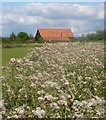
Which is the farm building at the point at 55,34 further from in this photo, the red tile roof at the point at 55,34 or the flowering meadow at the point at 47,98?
the flowering meadow at the point at 47,98

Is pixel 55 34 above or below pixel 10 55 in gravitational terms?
above

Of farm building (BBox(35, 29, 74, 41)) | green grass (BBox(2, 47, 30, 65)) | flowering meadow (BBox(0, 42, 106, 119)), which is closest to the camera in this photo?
flowering meadow (BBox(0, 42, 106, 119))

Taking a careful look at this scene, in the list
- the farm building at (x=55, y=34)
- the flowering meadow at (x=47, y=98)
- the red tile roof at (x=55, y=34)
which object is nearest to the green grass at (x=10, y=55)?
the flowering meadow at (x=47, y=98)

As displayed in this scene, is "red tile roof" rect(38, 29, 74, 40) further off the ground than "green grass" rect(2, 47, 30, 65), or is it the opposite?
"red tile roof" rect(38, 29, 74, 40)

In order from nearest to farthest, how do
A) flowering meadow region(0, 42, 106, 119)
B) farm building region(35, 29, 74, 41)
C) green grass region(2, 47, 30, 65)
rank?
1. flowering meadow region(0, 42, 106, 119)
2. green grass region(2, 47, 30, 65)
3. farm building region(35, 29, 74, 41)

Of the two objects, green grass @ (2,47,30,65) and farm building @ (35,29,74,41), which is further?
farm building @ (35,29,74,41)

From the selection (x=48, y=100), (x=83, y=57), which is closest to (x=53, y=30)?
(x=83, y=57)

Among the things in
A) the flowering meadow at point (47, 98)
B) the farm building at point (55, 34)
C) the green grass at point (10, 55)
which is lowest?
the flowering meadow at point (47, 98)

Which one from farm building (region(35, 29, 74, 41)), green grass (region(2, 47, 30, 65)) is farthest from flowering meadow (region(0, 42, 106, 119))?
farm building (region(35, 29, 74, 41))

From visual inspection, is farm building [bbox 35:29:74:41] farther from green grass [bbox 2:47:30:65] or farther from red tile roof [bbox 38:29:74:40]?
green grass [bbox 2:47:30:65]

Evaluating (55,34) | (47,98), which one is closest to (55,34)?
(55,34)

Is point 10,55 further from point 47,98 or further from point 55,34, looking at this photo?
point 55,34

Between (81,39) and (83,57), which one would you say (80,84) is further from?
(81,39)

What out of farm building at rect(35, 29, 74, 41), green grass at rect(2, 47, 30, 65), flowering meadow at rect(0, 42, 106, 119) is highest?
farm building at rect(35, 29, 74, 41)
